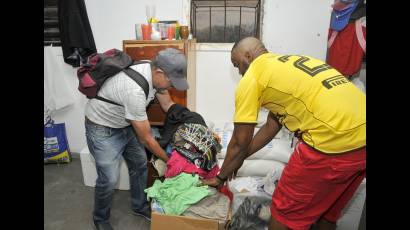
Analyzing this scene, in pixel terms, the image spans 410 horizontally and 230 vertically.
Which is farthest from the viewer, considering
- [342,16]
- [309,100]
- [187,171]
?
[342,16]

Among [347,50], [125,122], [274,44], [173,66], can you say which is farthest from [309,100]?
[274,44]

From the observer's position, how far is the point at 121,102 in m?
1.88

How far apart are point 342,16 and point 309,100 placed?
1.37 meters

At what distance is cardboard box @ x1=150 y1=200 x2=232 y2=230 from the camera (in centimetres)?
174

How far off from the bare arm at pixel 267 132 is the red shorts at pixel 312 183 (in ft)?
1.02

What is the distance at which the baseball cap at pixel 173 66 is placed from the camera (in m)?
1.83

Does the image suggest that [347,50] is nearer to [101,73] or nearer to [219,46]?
[219,46]
